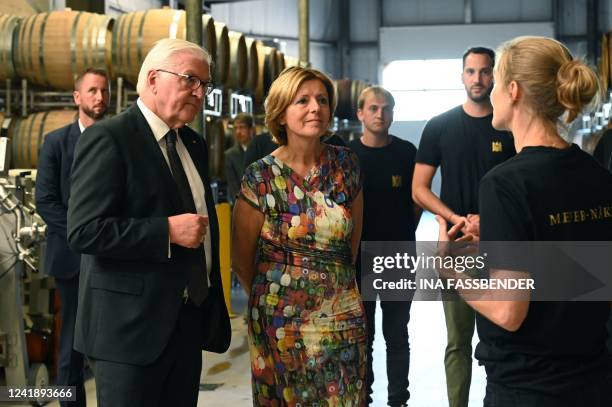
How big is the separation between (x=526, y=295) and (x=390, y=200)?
2671mm

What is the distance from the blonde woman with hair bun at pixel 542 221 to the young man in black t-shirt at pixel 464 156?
182 centimetres

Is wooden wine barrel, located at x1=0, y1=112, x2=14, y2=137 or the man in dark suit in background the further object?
wooden wine barrel, located at x1=0, y1=112, x2=14, y2=137

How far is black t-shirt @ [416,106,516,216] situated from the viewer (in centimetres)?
391

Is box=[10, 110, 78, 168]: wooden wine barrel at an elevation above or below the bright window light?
below

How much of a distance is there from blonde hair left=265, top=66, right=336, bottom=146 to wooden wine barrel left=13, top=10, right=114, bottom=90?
206 inches

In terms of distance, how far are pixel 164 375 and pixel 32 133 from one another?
592 cm

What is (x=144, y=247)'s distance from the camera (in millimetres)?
2439

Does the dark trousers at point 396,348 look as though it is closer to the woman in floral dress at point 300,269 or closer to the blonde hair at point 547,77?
the woman in floral dress at point 300,269

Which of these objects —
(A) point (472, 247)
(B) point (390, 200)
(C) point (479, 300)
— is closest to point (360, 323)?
(A) point (472, 247)

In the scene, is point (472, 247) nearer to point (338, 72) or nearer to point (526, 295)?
point (526, 295)

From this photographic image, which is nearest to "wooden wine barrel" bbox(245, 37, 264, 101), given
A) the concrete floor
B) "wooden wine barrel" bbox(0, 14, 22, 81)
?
"wooden wine barrel" bbox(0, 14, 22, 81)

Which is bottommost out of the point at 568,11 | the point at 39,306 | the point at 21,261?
the point at 39,306

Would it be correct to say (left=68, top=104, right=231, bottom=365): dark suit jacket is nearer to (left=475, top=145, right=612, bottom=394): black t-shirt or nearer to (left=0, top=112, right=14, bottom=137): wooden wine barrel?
(left=475, top=145, right=612, bottom=394): black t-shirt

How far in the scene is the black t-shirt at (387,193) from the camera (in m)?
4.51
